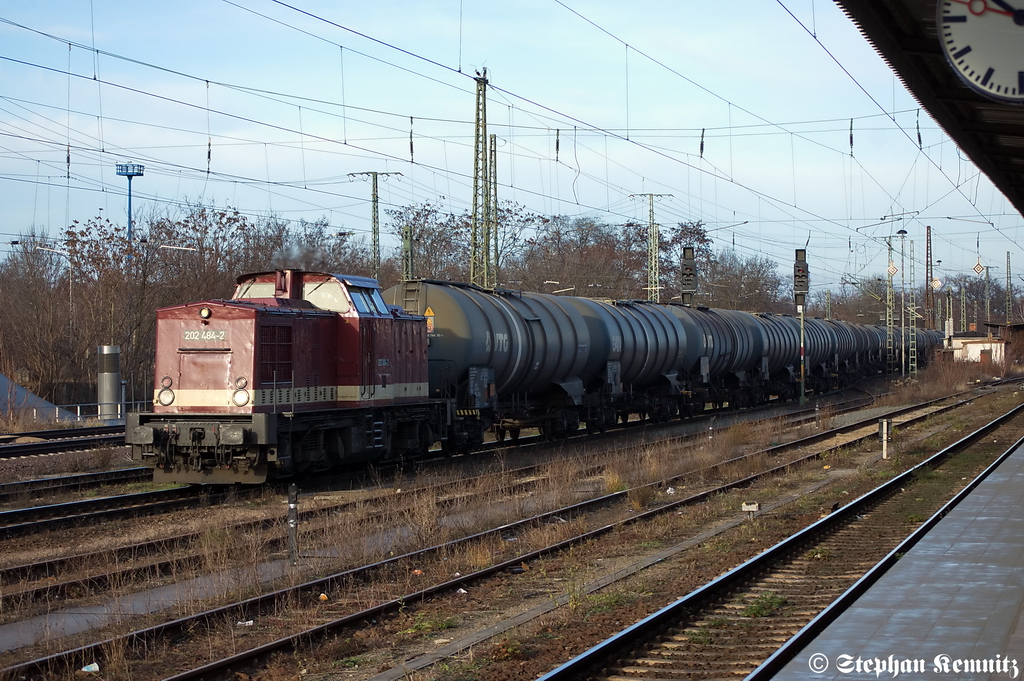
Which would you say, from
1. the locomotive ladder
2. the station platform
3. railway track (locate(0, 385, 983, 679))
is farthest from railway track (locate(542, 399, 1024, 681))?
the locomotive ladder

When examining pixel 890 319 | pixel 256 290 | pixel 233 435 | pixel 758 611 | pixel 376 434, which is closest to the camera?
pixel 758 611

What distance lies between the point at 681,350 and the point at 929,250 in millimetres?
42955

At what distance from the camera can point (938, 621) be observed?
692cm

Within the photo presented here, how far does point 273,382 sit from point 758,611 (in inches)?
344

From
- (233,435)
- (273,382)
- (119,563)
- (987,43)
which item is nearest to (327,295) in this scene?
(273,382)

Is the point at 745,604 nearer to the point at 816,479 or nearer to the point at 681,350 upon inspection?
the point at 816,479

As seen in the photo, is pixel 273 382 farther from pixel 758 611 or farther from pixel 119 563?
pixel 758 611

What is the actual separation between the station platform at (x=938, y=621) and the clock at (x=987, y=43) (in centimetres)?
348

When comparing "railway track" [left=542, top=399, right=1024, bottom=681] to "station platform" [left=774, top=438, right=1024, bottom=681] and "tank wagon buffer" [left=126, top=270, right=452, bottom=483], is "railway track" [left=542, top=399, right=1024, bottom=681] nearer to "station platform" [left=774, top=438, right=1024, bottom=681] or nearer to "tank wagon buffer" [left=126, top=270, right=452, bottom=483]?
"station platform" [left=774, top=438, right=1024, bottom=681]

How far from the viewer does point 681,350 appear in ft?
96.3

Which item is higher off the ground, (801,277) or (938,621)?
(801,277)

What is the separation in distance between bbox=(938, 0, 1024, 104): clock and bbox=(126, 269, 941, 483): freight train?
35.5 feet

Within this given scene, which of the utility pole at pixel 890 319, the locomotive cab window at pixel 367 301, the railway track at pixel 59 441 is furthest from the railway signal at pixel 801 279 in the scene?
the railway track at pixel 59 441

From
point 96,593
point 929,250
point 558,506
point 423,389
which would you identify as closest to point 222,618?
point 96,593
